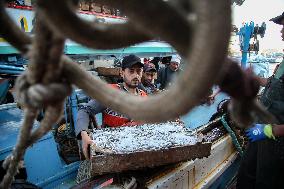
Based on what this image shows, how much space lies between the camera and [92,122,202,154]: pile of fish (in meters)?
2.23

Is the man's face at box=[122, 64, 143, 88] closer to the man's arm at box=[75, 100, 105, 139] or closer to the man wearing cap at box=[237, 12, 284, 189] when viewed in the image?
the man's arm at box=[75, 100, 105, 139]

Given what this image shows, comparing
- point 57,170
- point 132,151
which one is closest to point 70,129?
point 57,170

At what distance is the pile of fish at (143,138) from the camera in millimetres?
2232

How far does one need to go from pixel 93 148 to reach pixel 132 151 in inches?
12.7

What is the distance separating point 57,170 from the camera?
3555mm

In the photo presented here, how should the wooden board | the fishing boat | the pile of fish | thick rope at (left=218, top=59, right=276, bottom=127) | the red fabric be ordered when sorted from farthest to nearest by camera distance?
the red fabric
the fishing boat
the pile of fish
the wooden board
thick rope at (left=218, top=59, right=276, bottom=127)

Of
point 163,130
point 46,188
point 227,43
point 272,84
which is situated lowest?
point 46,188

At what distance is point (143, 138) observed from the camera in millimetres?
2465

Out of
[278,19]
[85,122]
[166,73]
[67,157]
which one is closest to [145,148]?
[85,122]

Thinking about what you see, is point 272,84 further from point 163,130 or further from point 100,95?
point 100,95

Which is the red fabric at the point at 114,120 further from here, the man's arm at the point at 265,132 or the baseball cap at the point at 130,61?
the man's arm at the point at 265,132

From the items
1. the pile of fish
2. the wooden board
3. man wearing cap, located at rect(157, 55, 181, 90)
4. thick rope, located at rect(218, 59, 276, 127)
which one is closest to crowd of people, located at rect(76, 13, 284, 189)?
the pile of fish

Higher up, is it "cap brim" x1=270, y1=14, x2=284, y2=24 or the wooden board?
"cap brim" x1=270, y1=14, x2=284, y2=24

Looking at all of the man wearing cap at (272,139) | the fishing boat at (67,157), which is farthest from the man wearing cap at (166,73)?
the man wearing cap at (272,139)
